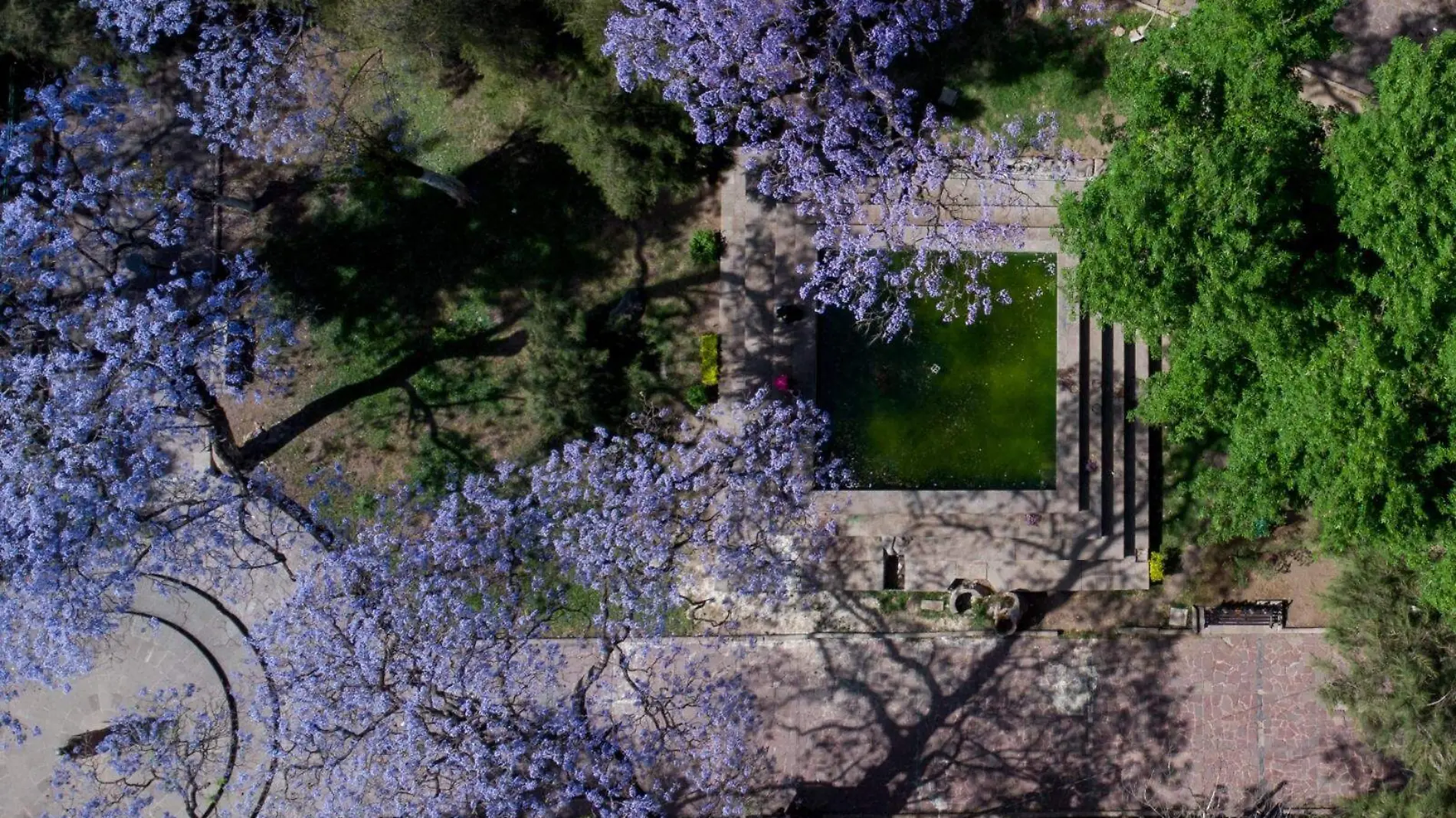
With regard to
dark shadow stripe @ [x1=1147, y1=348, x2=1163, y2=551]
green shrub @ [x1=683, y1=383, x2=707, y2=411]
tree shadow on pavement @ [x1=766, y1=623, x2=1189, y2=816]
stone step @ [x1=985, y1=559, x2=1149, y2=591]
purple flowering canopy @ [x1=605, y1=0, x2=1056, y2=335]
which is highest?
purple flowering canopy @ [x1=605, y1=0, x2=1056, y2=335]

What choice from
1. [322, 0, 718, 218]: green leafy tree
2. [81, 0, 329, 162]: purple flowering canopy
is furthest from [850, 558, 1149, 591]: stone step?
[81, 0, 329, 162]: purple flowering canopy

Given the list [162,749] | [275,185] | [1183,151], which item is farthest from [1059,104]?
[162,749]

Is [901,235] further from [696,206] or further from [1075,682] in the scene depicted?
[1075,682]

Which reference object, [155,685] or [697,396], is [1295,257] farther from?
[155,685]

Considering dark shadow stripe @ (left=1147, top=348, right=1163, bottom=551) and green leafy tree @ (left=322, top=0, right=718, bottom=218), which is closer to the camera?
green leafy tree @ (left=322, top=0, right=718, bottom=218)

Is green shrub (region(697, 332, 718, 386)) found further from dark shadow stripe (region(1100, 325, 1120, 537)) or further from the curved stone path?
the curved stone path

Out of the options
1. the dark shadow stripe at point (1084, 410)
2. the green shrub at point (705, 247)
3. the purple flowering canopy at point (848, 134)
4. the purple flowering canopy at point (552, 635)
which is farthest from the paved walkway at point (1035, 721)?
the green shrub at point (705, 247)
